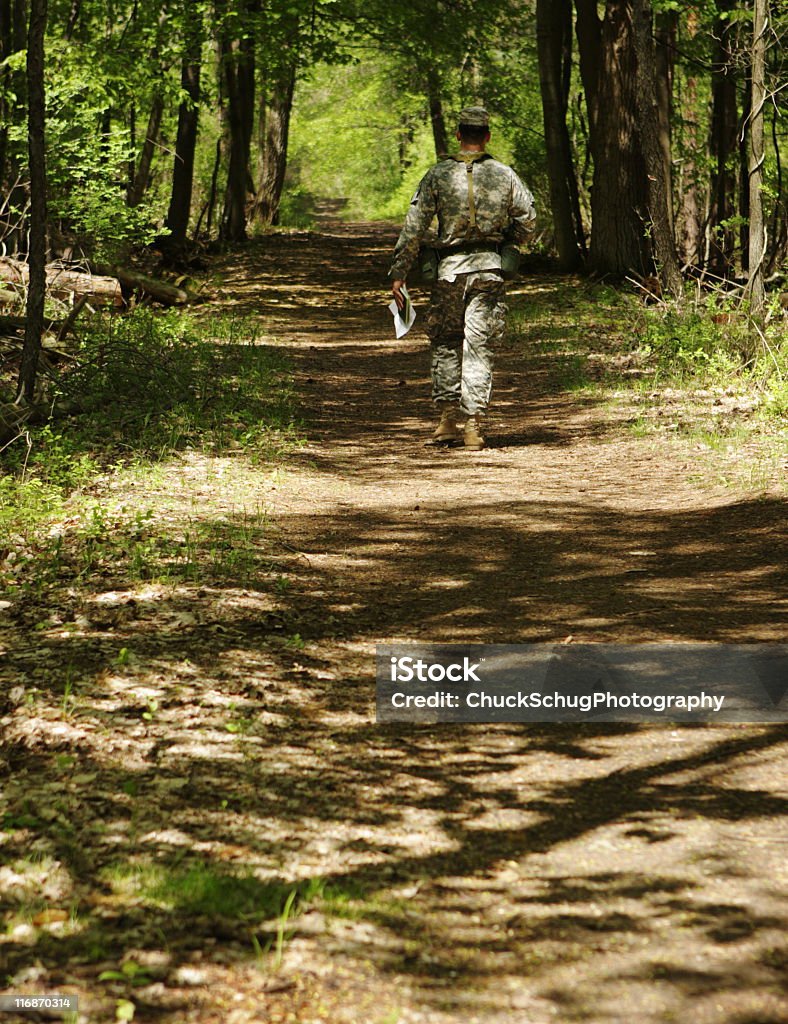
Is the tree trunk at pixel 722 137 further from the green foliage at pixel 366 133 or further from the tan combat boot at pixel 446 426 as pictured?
the green foliage at pixel 366 133

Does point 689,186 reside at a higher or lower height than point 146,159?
lower

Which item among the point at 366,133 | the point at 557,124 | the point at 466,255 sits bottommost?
the point at 466,255

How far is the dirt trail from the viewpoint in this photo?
254 cm

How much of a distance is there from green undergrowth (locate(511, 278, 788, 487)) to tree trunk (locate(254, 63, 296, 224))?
60.3 feet

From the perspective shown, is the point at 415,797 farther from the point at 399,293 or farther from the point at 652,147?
the point at 652,147

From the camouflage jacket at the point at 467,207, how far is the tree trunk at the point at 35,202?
8.70ft

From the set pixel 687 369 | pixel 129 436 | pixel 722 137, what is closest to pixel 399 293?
pixel 129 436

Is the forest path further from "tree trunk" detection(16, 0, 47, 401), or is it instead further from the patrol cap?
the patrol cap

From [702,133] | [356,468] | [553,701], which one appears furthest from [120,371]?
[702,133]

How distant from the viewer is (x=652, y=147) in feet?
43.5

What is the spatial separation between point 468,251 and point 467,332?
61 cm

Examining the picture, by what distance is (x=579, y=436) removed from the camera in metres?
9.65

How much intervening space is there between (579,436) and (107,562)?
4993mm

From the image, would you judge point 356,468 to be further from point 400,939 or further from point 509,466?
point 400,939
